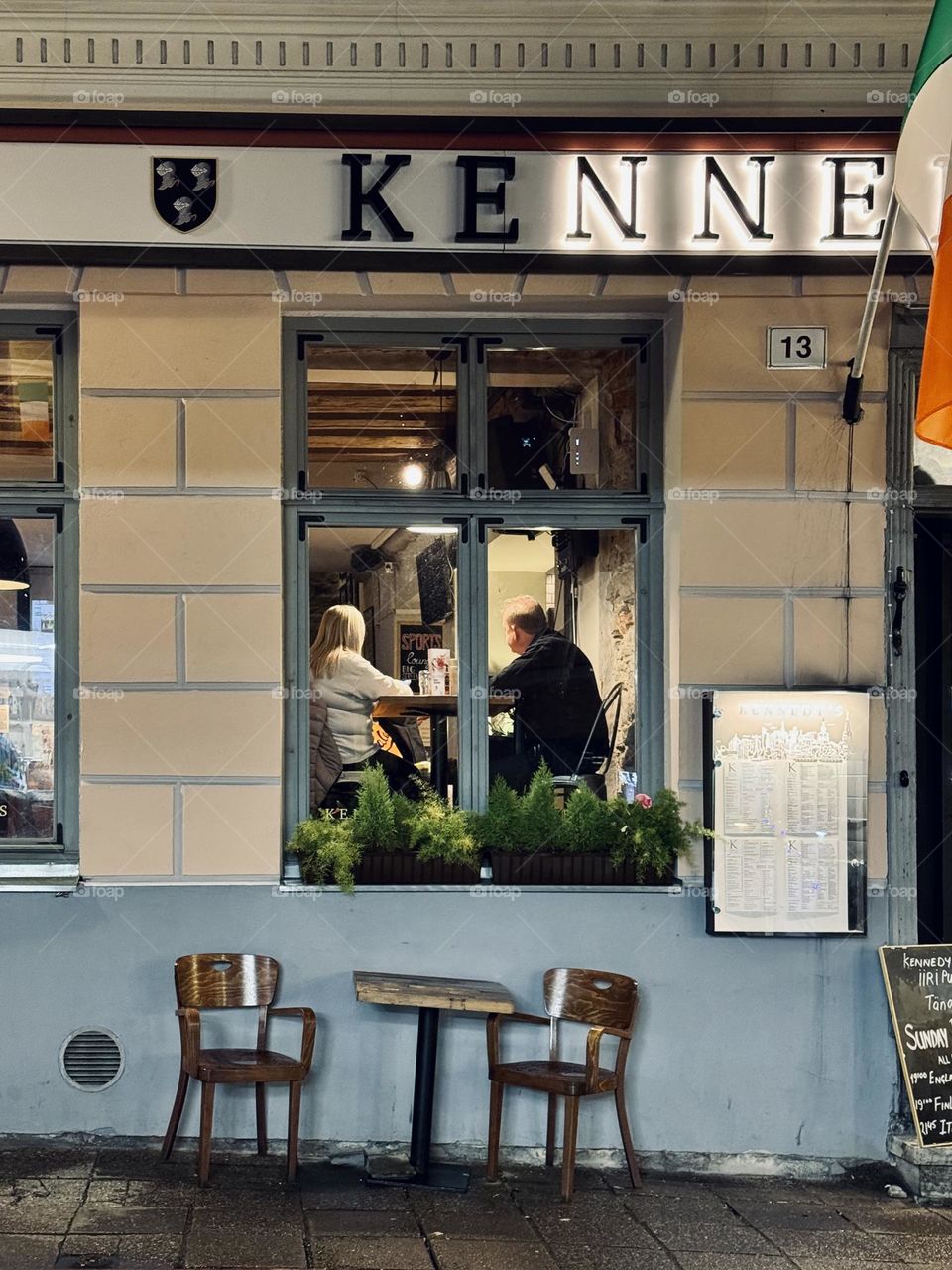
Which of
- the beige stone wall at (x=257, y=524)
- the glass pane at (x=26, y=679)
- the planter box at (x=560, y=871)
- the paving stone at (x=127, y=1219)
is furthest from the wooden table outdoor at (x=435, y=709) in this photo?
the paving stone at (x=127, y=1219)

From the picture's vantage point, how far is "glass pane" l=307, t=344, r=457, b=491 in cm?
637

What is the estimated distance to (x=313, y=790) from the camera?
20.8 feet

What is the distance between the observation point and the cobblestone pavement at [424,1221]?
16.1ft

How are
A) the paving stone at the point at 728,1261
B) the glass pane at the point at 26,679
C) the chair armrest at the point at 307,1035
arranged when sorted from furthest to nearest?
A: the glass pane at the point at 26,679, the chair armrest at the point at 307,1035, the paving stone at the point at 728,1261

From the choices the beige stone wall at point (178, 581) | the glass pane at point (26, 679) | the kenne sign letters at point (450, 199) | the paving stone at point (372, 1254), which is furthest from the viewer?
Answer: the glass pane at point (26, 679)

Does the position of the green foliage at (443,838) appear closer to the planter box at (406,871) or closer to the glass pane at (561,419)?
the planter box at (406,871)

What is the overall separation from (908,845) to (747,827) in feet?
2.48

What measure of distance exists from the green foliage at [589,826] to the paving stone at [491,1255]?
1715mm

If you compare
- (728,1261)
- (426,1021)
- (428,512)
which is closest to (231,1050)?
(426,1021)

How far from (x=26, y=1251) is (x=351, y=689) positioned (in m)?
2.64

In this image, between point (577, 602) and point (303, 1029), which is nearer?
point (303, 1029)

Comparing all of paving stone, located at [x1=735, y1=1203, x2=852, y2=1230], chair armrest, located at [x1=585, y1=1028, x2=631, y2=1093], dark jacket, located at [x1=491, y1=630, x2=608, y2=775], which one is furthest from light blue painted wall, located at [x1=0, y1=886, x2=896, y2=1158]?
dark jacket, located at [x1=491, y1=630, x2=608, y2=775]

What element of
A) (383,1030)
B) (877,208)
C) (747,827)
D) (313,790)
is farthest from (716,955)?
(877,208)

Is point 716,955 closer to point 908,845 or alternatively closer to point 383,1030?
point 908,845
